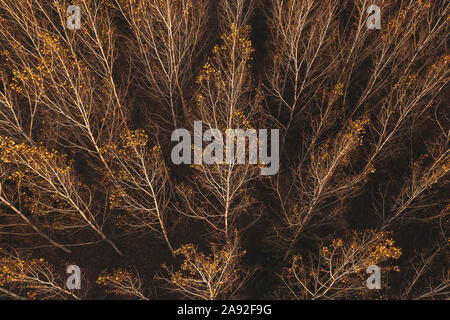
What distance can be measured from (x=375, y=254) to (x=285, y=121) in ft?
26.0

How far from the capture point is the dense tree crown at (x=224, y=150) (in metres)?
10.2

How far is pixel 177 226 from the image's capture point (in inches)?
542

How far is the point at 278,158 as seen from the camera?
1388cm

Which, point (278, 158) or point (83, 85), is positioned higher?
Answer: point (83, 85)

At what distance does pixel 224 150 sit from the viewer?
9.33 meters

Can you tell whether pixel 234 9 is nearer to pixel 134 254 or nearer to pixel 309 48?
pixel 309 48

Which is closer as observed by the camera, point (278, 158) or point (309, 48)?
point (309, 48)

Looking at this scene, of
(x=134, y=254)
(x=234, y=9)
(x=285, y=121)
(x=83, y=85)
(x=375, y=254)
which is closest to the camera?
(x=375, y=254)

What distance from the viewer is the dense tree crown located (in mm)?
10211
